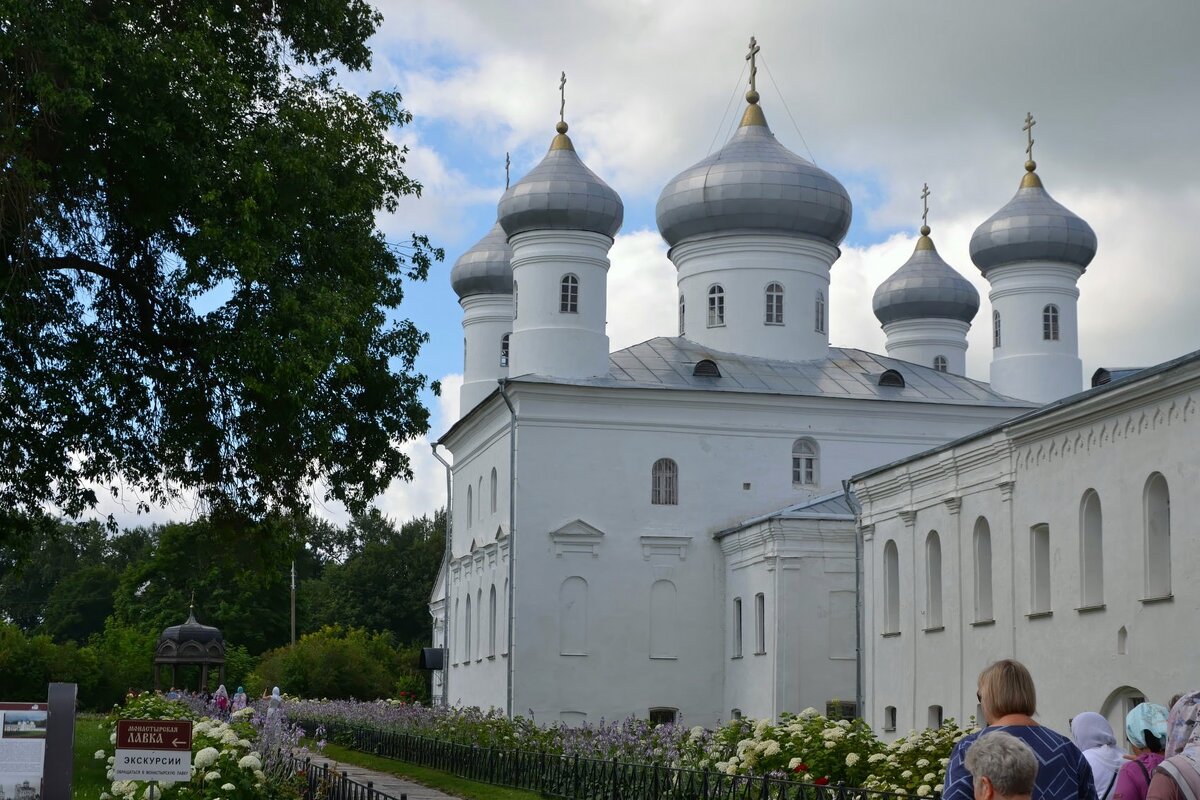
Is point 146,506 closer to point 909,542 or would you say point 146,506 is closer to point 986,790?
point 909,542

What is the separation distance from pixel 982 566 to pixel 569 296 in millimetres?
14476

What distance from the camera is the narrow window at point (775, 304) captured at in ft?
122

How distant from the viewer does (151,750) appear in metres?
10.3

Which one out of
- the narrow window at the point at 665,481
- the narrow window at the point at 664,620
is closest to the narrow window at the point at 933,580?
the narrow window at the point at 664,620

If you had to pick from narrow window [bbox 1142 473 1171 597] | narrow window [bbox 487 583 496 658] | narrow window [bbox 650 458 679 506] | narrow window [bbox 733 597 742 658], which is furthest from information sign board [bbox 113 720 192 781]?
narrow window [bbox 487 583 496 658]

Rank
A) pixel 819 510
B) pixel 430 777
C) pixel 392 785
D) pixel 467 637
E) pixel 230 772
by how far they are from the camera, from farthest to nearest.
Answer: pixel 467 637
pixel 819 510
pixel 430 777
pixel 392 785
pixel 230 772

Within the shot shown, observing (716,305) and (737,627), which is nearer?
(737,627)

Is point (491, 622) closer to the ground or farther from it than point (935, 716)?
farther from it

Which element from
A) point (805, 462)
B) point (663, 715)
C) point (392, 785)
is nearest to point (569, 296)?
point (805, 462)

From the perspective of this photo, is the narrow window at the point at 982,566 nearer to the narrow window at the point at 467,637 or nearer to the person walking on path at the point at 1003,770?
the narrow window at the point at 467,637

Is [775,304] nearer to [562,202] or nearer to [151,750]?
[562,202]

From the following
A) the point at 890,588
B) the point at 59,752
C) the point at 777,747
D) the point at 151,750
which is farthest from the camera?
the point at 890,588

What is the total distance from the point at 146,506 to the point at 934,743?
9.73 metres

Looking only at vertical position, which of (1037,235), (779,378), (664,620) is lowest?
(664,620)
